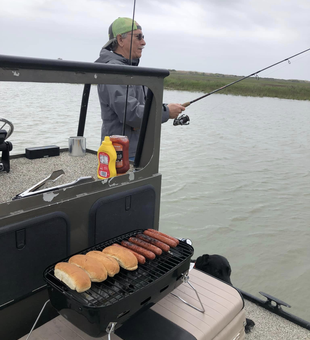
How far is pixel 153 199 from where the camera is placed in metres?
2.05

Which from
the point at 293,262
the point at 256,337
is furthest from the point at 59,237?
the point at 293,262

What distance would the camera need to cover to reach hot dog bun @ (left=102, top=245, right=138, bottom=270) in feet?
4.79

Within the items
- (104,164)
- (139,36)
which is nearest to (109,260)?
(104,164)

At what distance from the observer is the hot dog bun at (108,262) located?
1.42m

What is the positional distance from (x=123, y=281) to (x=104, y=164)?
0.67m

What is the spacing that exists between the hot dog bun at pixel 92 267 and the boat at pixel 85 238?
109 mm

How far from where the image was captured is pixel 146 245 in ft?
5.28

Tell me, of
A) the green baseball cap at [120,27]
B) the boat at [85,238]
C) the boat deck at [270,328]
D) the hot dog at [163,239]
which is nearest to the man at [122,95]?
the green baseball cap at [120,27]

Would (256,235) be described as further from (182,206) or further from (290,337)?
(290,337)

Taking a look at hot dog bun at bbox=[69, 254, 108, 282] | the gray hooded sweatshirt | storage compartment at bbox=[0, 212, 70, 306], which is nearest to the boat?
storage compartment at bbox=[0, 212, 70, 306]

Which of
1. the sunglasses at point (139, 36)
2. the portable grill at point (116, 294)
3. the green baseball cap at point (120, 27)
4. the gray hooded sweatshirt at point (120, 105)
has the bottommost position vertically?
the portable grill at point (116, 294)

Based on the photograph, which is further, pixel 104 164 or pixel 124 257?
pixel 104 164

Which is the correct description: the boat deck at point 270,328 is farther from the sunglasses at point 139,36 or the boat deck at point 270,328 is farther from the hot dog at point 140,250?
the sunglasses at point 139,36

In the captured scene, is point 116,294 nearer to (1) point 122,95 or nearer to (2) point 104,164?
(2) point 104,164
